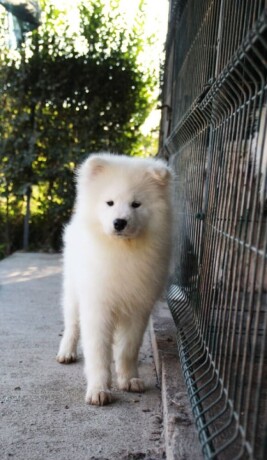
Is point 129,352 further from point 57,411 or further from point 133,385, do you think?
point 57,411

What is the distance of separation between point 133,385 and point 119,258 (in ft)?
2.85

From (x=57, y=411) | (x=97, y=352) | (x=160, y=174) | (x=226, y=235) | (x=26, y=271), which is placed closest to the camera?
(x=226, y=235)

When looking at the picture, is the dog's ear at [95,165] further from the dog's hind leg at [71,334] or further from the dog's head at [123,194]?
the dog's hind leg at [71,334]

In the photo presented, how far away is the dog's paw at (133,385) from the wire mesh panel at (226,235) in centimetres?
41

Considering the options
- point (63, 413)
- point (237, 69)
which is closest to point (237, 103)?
point (237, 69)

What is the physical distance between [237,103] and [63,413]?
2036 millimetres

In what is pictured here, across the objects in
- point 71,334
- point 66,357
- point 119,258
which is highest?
point 119,258

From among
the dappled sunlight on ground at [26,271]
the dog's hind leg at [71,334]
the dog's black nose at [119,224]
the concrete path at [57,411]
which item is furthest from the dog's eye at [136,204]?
the dappled sunlight on ground at [26,271]

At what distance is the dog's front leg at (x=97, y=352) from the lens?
131 inches

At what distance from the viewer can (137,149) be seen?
37.3ft

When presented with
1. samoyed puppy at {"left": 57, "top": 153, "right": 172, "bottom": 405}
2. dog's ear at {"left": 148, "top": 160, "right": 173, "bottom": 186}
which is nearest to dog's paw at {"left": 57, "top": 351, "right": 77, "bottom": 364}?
samoyed puppy at {"left": 57, "top": 153, "right": 172, "bottom": 405}

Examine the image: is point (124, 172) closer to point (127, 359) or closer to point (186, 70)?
point (127, 359)

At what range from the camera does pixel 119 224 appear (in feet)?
10.7

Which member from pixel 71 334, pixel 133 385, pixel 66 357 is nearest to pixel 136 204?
pixel 133 385
